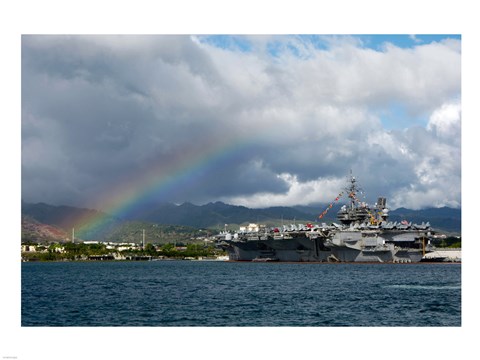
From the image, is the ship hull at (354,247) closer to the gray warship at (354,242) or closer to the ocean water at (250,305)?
the gray warship at (354,242)

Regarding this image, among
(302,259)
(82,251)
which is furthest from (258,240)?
(82,251)

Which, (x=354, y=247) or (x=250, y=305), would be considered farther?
(x=354, y=247)

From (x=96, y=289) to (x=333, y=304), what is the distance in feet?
73.1

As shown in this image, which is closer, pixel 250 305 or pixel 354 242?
pixel 250 305

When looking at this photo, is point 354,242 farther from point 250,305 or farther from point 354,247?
point 250,305

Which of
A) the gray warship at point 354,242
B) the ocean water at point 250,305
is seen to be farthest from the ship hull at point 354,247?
the ocean water at point 250,305

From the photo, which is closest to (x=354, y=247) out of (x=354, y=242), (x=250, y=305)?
(x=354, y=242)

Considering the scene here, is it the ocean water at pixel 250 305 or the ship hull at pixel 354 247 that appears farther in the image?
the ship hull at pixel 354 247

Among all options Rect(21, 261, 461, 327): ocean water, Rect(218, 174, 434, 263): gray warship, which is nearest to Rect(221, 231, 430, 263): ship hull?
Rect(218, 174, 434, 263): gray warship

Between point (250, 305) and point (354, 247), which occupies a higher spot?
point (250, 305)
